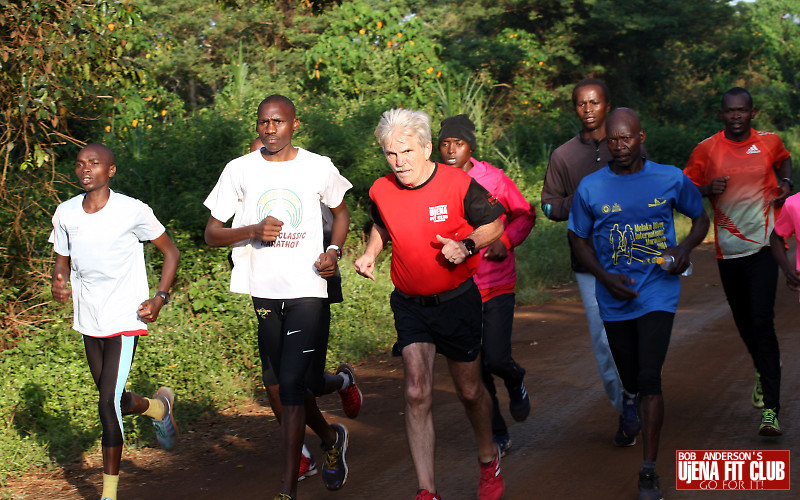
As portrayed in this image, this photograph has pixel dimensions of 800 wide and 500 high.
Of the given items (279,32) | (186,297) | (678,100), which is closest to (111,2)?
(186,297)

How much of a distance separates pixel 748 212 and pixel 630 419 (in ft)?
5.24

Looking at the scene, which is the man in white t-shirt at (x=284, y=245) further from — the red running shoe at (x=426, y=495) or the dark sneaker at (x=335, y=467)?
the red running shoe at (x=426, y=495)

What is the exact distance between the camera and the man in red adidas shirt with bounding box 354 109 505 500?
4594mm

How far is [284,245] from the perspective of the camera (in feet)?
16.1

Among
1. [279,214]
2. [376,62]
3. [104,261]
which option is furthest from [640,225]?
[376,62]

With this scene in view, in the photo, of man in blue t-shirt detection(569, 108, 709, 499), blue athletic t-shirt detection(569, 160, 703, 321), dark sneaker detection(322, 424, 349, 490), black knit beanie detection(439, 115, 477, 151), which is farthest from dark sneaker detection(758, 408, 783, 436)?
dark sneaker detection(322, 424, 349, 490)

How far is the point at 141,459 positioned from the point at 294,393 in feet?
6.50

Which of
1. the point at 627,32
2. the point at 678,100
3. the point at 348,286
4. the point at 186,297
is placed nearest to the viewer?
the point at 186,297

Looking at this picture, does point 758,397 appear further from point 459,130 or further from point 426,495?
point 426,495

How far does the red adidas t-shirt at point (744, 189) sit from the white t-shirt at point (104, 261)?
12.2ft

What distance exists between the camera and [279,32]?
74.7 ft

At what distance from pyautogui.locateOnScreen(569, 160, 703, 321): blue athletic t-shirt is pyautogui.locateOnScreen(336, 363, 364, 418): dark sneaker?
200 cm

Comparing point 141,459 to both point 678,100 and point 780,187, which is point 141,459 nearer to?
point 780,187

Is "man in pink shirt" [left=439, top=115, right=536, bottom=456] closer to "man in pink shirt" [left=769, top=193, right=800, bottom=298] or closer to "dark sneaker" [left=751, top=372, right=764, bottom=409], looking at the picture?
"man in pink shirt" [left=769, top=193, right=800, bottom=298]
